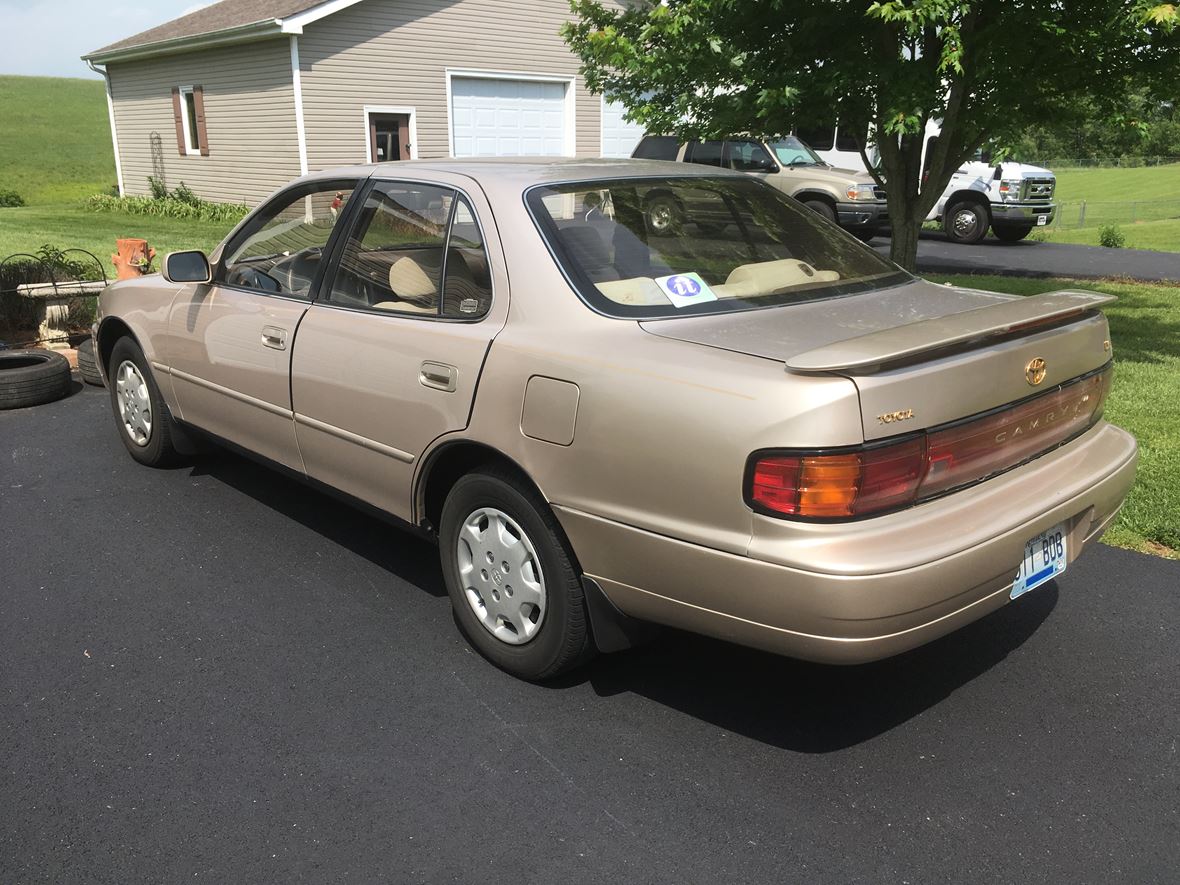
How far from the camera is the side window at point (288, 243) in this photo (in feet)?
14.2

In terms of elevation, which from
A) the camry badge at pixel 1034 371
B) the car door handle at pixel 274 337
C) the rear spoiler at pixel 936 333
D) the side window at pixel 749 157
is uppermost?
the side window at pixel 749 157

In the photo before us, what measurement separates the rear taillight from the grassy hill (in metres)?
29.0

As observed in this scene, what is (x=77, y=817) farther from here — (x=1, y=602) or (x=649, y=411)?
(x=649, y=411)

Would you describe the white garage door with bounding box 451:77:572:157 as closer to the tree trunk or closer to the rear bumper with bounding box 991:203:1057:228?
the rear bumper with bounding box 991:203:1057:228

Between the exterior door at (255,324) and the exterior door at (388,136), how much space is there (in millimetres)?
14928

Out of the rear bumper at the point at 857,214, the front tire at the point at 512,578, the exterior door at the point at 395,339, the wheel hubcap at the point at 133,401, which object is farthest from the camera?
the rear bumper at the point at 857,214

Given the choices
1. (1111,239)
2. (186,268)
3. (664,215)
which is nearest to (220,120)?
(1111,239)

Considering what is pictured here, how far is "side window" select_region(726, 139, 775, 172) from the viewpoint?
16.8 m

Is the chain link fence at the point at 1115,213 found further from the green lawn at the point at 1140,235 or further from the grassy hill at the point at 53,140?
the grassy hill at the point at 53,140

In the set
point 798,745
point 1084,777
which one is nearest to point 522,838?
point 798,745

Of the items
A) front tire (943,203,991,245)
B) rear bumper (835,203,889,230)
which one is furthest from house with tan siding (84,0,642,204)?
front tire (943,203,991,245)

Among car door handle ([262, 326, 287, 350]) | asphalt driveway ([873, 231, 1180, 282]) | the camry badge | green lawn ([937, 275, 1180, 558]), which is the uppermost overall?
the camry badge

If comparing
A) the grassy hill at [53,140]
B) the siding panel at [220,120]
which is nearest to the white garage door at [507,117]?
the siding panel at [220,120]

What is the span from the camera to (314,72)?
17.9 meters
